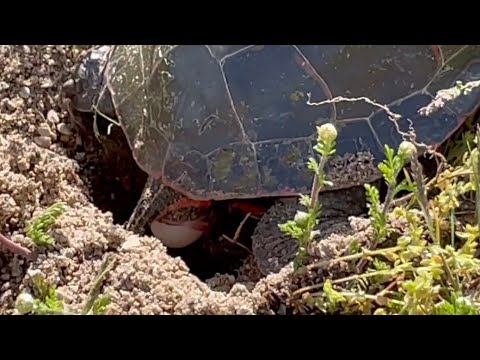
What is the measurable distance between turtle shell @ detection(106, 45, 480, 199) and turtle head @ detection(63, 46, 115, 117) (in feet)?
0.94

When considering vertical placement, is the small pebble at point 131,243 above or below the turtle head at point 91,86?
below

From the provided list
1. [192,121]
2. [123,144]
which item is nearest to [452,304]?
[192,121]

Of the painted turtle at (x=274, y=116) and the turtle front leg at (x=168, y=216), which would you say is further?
the turtle front leg at (x=168, y=216)

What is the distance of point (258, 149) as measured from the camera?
213cm

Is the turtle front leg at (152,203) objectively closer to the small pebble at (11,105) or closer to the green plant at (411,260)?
the small pebble at (11,105)

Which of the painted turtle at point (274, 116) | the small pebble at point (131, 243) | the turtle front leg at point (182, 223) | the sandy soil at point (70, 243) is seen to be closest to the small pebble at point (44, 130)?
the sandy soil at point (70, 243)

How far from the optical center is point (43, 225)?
75.1 inches

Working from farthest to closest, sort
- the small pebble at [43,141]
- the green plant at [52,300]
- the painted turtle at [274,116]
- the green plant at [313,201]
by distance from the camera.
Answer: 1. the small pebble at [43,141]
2. the painted turtle at [274,116]
3. the green plant at [313,201]
4. the green plant at [52,300]

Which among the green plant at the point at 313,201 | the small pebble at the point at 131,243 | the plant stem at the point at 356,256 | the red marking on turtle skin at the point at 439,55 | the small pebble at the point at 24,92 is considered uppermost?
the red marking on turtle skin at the point at 439,55

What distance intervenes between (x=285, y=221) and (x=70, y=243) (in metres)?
0.54

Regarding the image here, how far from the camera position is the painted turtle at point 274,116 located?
2121mm
